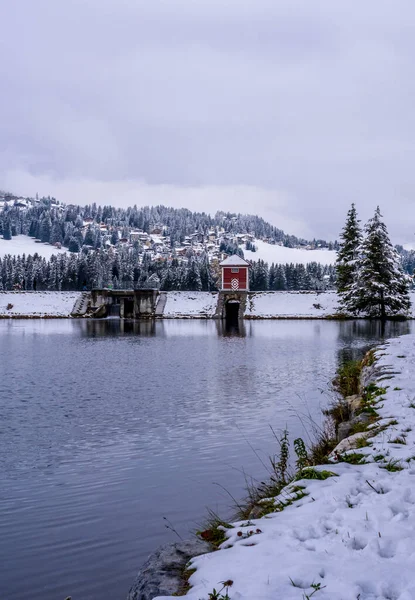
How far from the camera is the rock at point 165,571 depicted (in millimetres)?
4395

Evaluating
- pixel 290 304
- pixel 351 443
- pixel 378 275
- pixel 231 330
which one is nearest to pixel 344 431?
pixel 351 443

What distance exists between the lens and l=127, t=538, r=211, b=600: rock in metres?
4.39

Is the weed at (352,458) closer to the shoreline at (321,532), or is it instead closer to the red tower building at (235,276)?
the shoreline at (321,532)

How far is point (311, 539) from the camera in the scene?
483 centimetres

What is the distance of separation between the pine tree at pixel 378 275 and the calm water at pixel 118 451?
35645mm

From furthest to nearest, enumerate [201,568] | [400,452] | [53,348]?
[53,348], [400,452], [201,568]

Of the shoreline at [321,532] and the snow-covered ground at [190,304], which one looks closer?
the shoreline at [321,532]

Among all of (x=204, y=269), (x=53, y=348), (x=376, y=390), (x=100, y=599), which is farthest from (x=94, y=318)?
(x=100, y=599)

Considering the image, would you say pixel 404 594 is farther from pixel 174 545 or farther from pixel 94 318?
pixel 94 318

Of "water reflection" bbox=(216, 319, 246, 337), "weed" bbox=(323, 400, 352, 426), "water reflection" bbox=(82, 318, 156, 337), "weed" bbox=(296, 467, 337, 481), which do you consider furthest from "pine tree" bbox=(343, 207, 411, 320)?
"weed" bbox=(296, 467, 337, 481)

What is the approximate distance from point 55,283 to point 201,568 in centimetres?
12186

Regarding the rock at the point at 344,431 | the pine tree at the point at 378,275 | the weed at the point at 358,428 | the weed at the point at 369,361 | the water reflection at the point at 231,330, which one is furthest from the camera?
the pine tree at the point at 378,275

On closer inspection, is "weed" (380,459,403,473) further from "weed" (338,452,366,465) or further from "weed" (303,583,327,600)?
"weed" (303,583,327,600)

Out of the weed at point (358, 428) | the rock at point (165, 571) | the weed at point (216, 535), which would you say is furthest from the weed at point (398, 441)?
the rock at point (165, 571)
